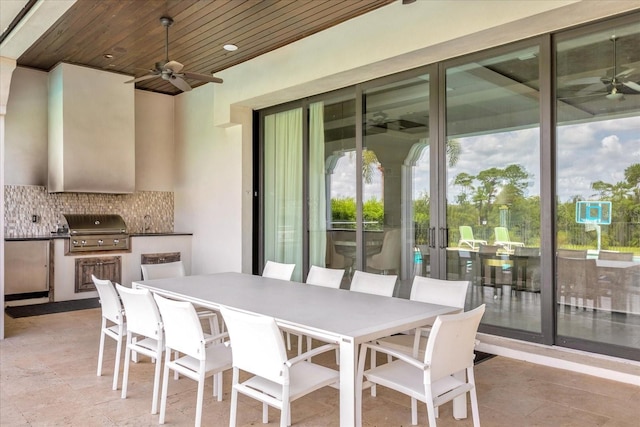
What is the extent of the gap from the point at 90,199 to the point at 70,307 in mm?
1824

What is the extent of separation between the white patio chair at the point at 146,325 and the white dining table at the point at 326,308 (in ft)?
0.94

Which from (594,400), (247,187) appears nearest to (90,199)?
(247,187)

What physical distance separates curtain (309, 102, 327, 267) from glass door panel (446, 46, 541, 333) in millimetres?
1814

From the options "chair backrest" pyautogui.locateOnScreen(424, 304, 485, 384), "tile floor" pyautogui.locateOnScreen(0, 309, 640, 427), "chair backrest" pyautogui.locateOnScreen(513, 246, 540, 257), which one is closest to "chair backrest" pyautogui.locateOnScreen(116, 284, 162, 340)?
"tile floor" pyautogui.locateOnScreen(0, 309, 640, 427)

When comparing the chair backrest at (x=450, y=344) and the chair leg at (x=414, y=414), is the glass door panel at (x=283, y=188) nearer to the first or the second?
the chair leg at (x=414, y=414)

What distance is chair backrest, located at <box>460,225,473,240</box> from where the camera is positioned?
4409 millimetres

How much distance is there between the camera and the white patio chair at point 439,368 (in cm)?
212

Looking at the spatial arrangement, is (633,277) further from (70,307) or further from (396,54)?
(70,307)

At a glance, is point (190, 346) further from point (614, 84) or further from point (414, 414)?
point (614, 84)

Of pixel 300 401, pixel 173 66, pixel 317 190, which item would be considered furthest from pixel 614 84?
pixel 173 66

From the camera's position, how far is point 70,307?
6000 mm

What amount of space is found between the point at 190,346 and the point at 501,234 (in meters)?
2.89

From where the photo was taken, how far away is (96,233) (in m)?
6.59

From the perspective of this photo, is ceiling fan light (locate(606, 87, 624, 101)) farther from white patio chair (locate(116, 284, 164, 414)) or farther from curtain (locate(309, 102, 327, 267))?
white patio chair (locate(116, 284, 164, 414))
